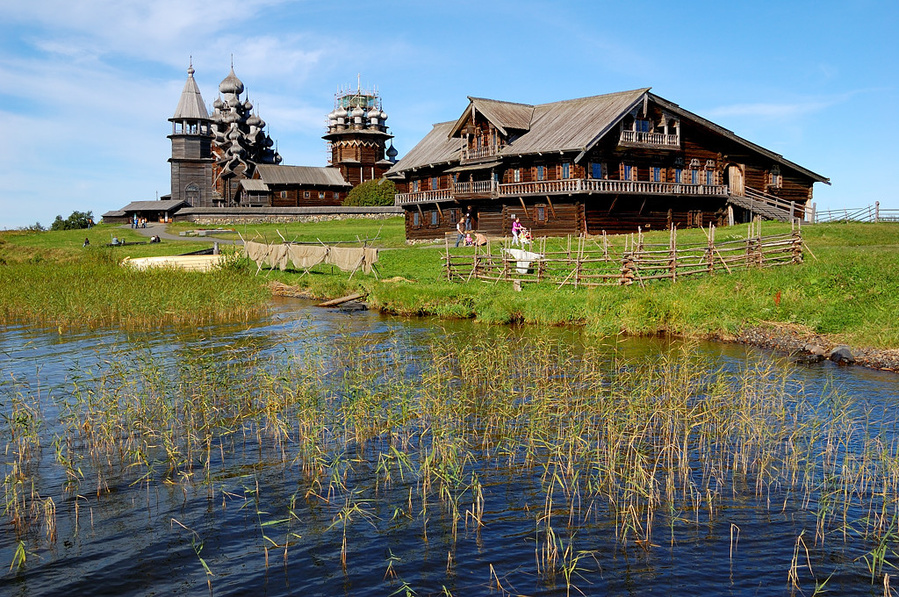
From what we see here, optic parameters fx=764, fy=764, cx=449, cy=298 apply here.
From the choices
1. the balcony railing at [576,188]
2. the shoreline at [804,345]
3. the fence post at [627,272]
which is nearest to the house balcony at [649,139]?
the balcony railing at [576,188]

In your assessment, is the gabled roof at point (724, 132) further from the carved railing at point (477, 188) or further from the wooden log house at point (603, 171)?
the carved railing at point (477, 188)

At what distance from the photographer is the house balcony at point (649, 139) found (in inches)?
1587

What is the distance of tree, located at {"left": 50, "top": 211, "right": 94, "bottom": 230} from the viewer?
278 feet

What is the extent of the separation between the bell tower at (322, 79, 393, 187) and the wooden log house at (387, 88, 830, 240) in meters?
47.6

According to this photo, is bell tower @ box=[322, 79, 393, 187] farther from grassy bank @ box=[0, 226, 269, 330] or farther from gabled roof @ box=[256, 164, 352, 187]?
grassy bank @ box=[0, 226, 269, 330]

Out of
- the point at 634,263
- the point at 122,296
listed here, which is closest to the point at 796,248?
the point at 634,263

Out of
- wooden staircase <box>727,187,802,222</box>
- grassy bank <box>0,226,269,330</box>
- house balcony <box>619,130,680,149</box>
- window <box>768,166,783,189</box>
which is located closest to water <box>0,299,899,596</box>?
grassy bank <box>0,226,269,330</box>

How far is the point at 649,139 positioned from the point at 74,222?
68339mm

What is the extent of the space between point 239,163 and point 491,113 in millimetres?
54629

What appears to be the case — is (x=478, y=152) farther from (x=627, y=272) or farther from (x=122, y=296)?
(x=122, y=296)

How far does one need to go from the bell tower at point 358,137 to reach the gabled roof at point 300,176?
346cm

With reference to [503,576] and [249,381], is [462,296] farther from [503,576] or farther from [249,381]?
[503,576]

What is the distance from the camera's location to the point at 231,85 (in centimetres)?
9781

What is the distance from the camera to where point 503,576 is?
7508 millimetres
